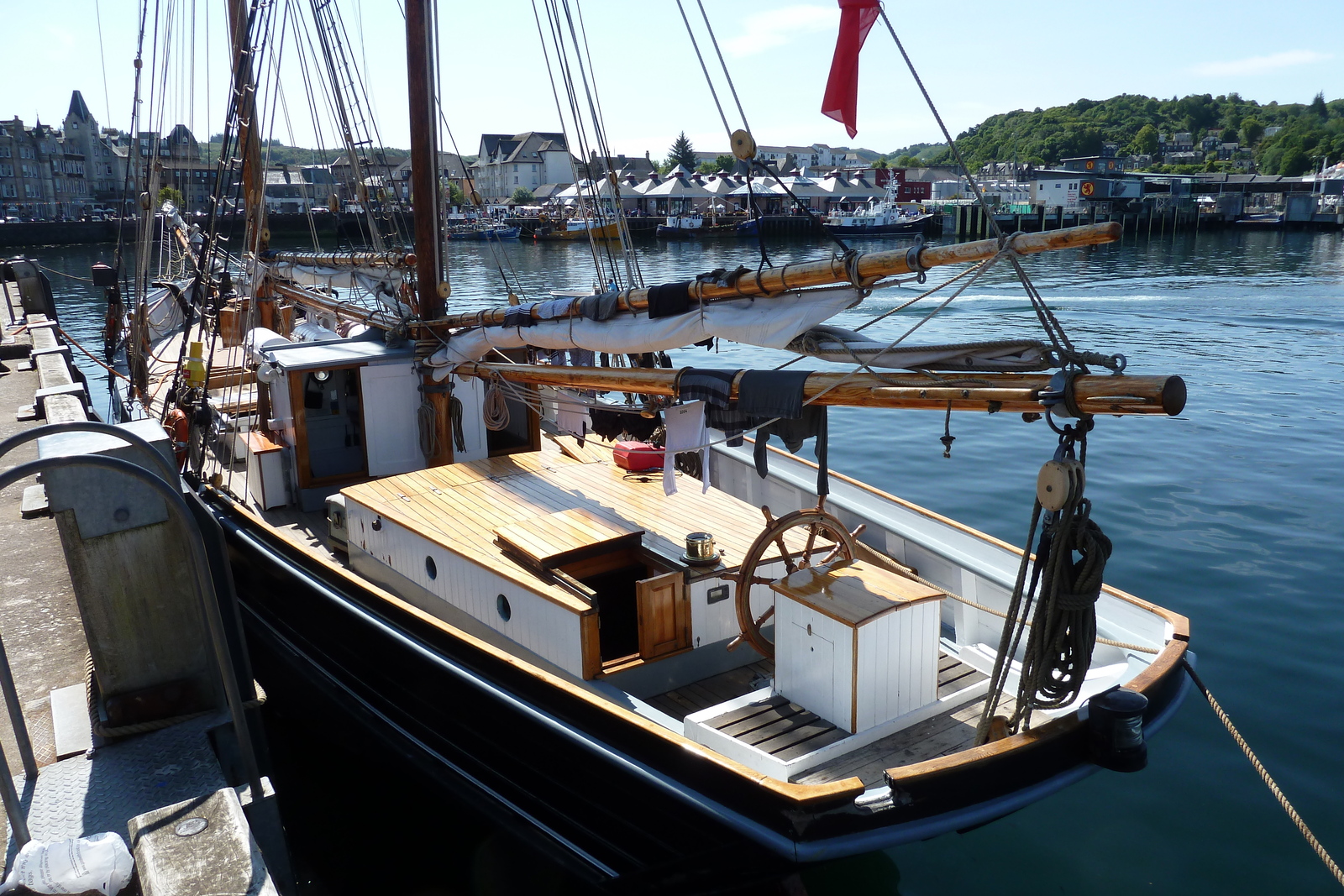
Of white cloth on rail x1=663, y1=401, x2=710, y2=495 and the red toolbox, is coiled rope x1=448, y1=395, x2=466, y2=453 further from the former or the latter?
white cloth on rail x1=663, y1=401, x2=710, y2=495

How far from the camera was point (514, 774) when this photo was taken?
283 inches

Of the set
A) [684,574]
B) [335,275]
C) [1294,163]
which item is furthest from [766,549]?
[1294,163]

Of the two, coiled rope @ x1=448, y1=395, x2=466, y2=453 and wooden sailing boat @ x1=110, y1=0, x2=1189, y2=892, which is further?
coiled rope @ x1=448, y1=395, x2=466, y2=453

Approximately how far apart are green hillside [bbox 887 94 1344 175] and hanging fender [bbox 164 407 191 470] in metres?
154

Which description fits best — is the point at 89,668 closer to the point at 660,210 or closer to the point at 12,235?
the point at 12,235

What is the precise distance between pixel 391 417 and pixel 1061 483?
7.95m

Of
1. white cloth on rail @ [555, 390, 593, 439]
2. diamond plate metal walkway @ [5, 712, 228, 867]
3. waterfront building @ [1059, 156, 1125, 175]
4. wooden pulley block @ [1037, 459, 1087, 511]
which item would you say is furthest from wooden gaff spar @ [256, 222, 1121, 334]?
waterfront building @ [1059, 156, 1125, 175]

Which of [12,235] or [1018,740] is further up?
[12,235]

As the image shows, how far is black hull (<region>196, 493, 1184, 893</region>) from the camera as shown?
216 inches

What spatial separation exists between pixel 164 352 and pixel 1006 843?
21208 mm

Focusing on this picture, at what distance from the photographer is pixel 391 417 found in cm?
1063

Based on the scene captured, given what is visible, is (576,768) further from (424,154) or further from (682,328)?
(424,154)

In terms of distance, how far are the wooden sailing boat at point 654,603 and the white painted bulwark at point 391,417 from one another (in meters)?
0.03

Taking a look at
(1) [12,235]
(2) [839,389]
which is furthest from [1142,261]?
(1) [12,235]
